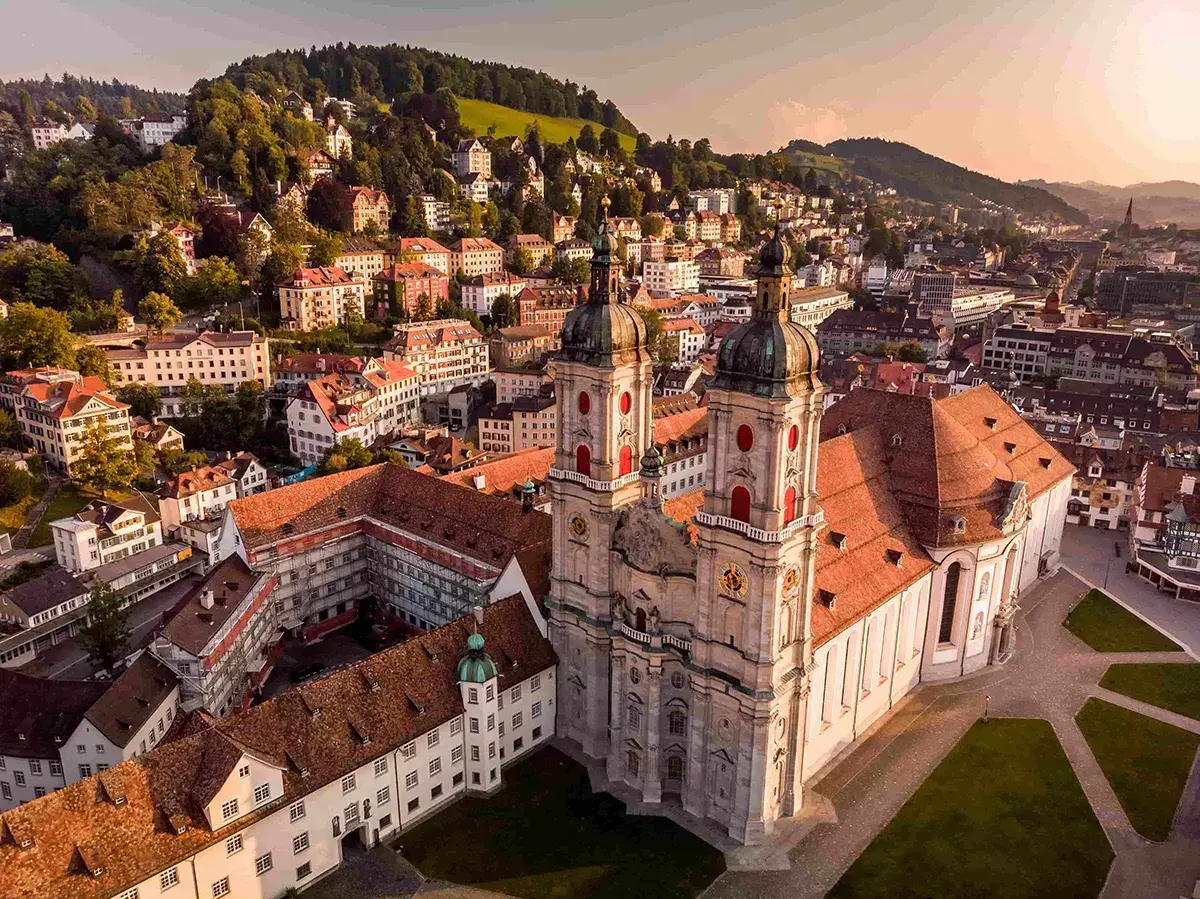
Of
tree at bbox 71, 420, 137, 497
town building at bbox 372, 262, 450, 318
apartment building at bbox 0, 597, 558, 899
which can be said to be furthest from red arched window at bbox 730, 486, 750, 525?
town building at bbox 372, 262, 450, 318

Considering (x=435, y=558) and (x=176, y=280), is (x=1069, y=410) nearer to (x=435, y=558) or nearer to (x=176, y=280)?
(x=435, y=558)

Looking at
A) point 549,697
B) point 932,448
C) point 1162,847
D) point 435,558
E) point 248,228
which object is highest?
point 248,228

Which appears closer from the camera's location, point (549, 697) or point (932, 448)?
point (549, 697)

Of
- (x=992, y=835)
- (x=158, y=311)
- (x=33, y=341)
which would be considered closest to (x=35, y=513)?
(x=33, y=341)

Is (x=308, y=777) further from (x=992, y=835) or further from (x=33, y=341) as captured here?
(x=33, y=341)

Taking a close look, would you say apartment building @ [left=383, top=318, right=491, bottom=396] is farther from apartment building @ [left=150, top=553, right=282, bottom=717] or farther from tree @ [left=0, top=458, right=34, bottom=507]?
apartment building @ [left=150, top=553, right=282, bottom=717]

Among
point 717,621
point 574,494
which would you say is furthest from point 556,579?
point 717,621

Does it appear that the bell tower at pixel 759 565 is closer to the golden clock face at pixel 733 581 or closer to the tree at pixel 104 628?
the golden clock face at pixel 733 581
